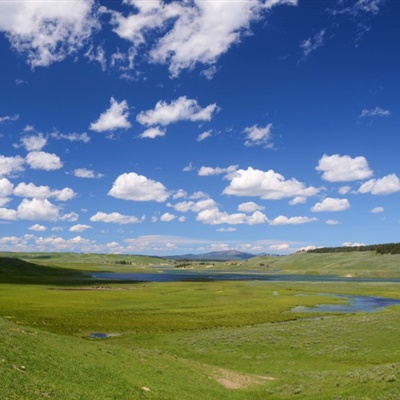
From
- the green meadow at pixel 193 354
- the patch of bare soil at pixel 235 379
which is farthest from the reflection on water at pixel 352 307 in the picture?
the patch of bare soil at pixel 235 379

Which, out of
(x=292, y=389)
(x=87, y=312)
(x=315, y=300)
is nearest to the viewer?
(x=292, y=389)

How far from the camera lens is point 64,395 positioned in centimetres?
2442

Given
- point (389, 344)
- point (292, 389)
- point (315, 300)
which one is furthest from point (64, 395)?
point (315, 300)

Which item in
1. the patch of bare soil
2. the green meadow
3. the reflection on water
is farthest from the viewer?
the reflection on water

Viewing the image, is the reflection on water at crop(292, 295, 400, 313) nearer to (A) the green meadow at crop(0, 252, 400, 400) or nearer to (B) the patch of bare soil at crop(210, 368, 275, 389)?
(A) the green meadow at crop(0, 252, 400, 400)

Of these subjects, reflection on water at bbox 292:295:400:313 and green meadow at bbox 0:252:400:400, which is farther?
reflection on water at bbox 292:295:400:313

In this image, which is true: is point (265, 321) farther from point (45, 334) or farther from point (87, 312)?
point (45, 334)

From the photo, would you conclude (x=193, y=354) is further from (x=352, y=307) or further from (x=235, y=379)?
(x=352, y=307)

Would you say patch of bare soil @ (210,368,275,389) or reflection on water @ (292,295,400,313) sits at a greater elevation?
patch of bare soil @ (210,368,275,389)

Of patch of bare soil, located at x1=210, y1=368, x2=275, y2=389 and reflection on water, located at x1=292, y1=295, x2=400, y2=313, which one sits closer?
patch of bare soil, located at x1=210, y1=368, x2=275, y2=389

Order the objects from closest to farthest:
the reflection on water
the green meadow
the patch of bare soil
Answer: the green meadow, the patch of bare soil, the reflection on water

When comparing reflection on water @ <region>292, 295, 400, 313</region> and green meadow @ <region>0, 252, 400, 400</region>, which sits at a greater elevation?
green meadow @ <region>0, 252, 400, 400</region>

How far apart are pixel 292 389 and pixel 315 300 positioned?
85.5 meters

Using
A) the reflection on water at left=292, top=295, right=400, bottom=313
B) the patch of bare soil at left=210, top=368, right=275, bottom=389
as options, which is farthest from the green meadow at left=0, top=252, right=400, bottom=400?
the reflection on water at left=292, top=295, right=400, bottom=313
